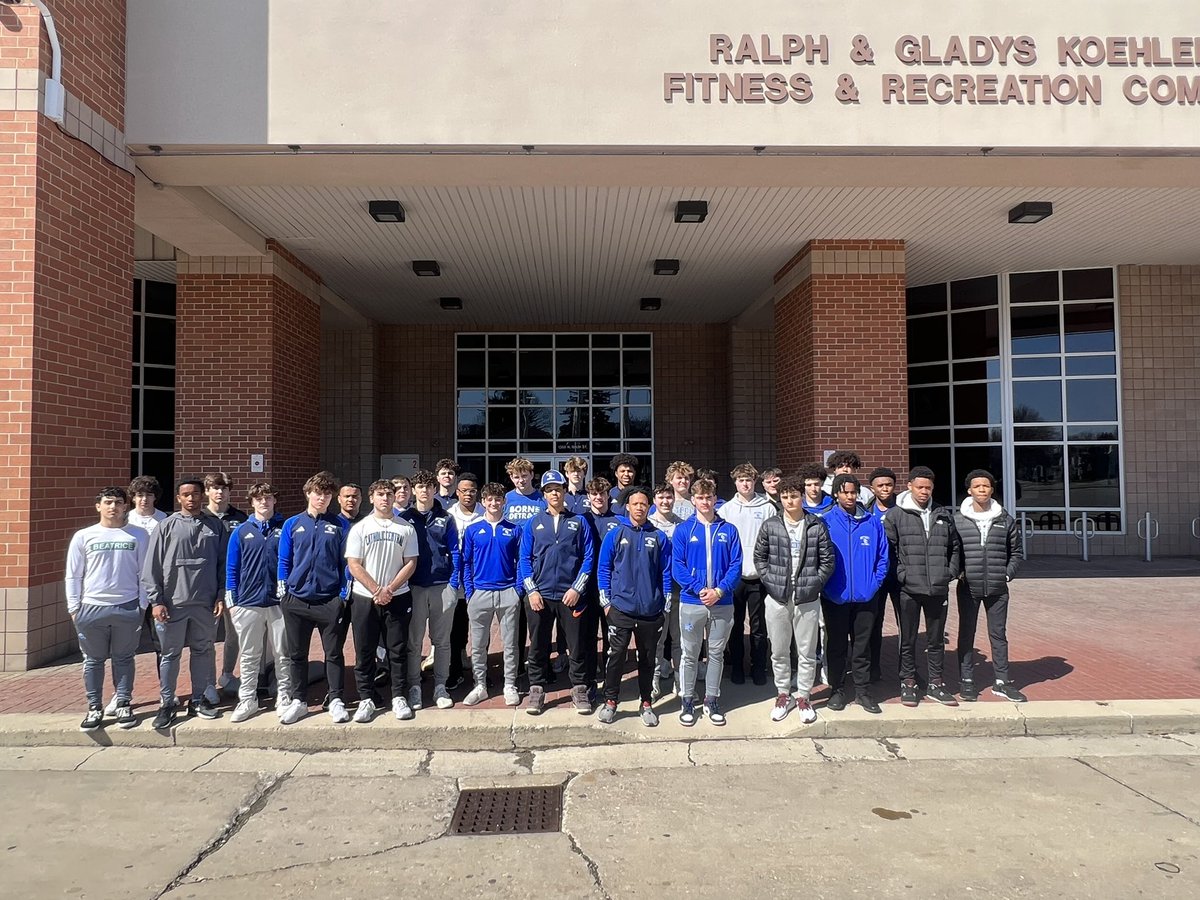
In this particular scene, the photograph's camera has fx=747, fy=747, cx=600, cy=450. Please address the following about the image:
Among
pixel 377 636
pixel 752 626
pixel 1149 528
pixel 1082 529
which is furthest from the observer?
pixel 1082 529

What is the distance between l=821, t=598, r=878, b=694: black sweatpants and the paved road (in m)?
0.59

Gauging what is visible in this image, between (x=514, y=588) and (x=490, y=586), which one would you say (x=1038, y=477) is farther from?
(x=490, y=586)

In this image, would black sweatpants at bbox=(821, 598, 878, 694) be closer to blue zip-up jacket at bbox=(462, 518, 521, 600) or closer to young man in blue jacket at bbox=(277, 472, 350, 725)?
blue zip-up jacket at bbox=(462, 518, 521, 600)

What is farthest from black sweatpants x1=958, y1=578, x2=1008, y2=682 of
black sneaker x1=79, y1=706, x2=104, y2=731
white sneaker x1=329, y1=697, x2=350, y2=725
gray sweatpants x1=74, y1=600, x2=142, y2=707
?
black sneaker x1=79, y1=706, x2=104, y2=731

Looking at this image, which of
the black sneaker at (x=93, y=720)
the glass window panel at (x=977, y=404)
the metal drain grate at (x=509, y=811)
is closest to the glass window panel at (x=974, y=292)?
the glass window panel at (x=977, y=404)

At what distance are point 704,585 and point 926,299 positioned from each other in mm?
11626

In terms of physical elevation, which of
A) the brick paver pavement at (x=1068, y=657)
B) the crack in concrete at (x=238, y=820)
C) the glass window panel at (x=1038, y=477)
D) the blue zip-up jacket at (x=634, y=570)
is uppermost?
the glass window panel at (x=1038, y=477)

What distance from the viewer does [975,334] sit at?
14328mm

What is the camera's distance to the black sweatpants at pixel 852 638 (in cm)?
561

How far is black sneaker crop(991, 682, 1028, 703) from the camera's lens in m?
5.75

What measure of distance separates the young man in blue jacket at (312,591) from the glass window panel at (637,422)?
39.5 feet

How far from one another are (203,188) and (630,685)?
781 centimetres

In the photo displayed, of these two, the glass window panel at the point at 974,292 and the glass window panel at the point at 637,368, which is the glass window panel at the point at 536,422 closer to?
the glass window panel at the point at 637,368

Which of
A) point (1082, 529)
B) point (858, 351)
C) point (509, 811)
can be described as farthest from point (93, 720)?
point (1082, 529)
